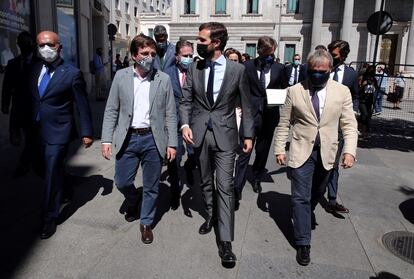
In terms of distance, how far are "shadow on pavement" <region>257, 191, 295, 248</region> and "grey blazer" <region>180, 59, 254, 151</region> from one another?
1160 mm

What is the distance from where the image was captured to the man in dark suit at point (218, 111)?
3398mm

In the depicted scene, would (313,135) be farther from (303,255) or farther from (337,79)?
(337,79)

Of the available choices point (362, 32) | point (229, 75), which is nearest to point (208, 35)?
point (229, 75)

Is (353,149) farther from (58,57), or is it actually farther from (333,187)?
(58,57)

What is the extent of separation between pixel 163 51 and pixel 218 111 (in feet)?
5.85

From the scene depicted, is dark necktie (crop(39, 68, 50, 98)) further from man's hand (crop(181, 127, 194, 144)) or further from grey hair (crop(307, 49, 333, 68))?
grey hair (crop(307, 49, 333, 68))

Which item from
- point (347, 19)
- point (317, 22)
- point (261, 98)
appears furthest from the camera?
point (317, 22)

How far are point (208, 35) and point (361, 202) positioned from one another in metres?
3.09

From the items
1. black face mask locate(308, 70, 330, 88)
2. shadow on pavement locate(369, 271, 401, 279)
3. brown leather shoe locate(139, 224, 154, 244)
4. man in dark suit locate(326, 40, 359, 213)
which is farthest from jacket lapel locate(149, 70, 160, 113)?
shadow on pavement locate(369, 271, 401, 279)

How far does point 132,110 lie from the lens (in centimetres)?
353

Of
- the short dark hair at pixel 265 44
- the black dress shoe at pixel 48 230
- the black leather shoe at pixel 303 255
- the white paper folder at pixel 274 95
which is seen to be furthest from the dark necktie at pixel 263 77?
the black dress shoe at pixel 48 230

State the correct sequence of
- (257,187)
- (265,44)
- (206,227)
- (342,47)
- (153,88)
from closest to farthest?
(153,88) → (206,227) → (342,47) → (265,44) → (257,187)

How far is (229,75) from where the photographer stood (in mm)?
3424

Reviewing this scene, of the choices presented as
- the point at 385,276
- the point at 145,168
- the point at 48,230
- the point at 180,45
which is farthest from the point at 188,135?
the point at 385,276
